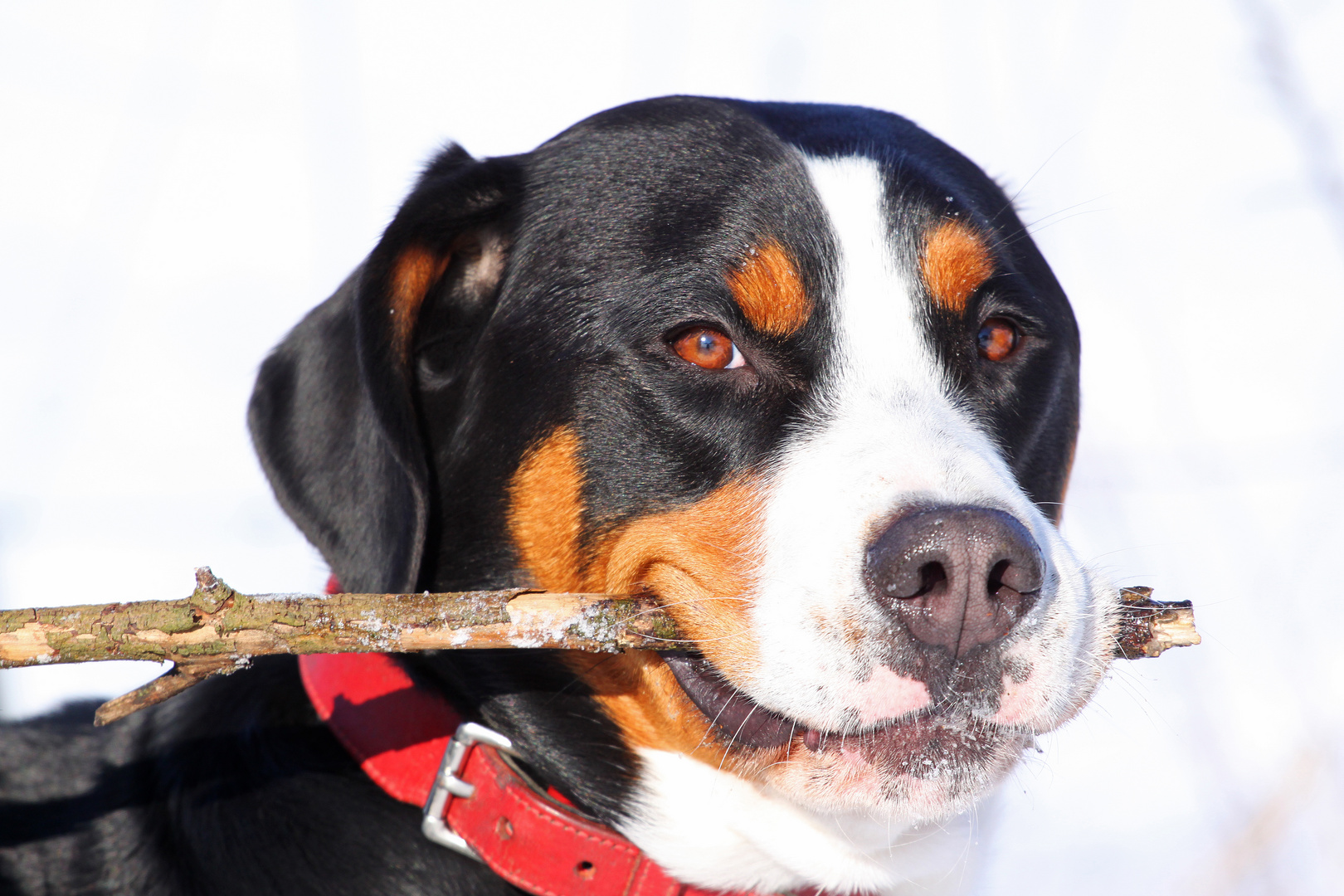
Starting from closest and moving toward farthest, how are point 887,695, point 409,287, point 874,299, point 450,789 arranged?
point 887,695 < point 450,789 < point 874,299 < point 409,287

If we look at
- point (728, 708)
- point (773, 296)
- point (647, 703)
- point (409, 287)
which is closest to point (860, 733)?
point (728, 708)

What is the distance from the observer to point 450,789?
81.0 inches

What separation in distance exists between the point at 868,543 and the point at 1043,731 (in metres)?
0.47

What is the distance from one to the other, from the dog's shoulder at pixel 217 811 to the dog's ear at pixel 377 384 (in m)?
0.35

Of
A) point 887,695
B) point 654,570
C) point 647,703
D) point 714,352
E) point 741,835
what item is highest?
point 714,352

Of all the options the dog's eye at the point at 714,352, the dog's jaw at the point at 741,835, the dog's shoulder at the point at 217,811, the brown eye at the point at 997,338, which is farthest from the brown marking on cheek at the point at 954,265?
the dog's shoulder at the point at 217,811

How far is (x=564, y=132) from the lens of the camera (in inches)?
107

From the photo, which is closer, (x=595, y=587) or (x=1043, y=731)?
(x=1043, y=731)

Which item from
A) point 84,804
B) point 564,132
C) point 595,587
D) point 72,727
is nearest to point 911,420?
point 595,587

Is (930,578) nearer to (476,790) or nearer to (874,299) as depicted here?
(874,299)

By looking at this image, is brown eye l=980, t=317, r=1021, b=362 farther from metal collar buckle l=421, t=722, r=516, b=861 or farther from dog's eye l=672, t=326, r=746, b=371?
metal collar buckle l=421, t=722, r=516, b=861

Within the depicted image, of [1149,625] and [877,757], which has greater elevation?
[1149,625]

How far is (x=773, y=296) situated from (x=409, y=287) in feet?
2.62

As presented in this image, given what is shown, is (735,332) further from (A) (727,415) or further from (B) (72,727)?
(B) (72,727)
